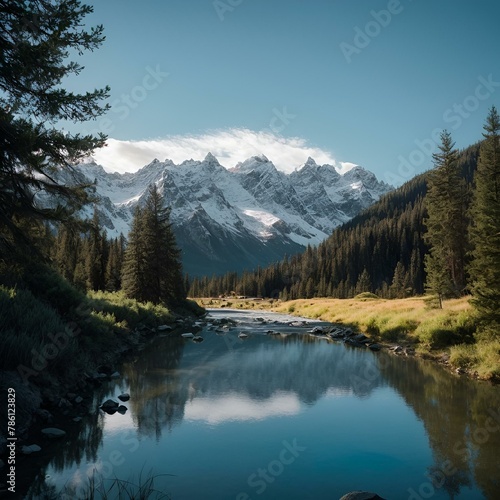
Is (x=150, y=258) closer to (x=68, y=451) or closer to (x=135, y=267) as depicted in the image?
(x=135, y=267)

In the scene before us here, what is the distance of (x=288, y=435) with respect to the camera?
12.5 m

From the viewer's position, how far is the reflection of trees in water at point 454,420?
391 inches

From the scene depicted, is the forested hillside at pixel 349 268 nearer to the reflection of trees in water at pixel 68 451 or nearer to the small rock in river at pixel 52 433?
the reflection of trees in water at pixel 68 451

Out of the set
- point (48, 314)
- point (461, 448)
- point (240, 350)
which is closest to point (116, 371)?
point (48, 314)

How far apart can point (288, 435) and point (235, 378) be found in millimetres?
7336

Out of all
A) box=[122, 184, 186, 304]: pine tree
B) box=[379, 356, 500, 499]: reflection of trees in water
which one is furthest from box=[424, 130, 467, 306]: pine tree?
box=[122, 184, 186, 304]: pine tree

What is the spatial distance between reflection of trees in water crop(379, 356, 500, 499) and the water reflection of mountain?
1.97 meters

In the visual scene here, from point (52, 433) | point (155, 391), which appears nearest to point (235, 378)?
point (155, 391)

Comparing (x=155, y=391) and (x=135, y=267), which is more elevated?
(x=135, y=267)

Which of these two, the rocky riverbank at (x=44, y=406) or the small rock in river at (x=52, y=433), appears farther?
the small rock in river at (x=52, y=433)

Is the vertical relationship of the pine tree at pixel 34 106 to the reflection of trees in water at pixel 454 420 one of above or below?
above

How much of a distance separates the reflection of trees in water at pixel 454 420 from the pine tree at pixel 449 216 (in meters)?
23.7

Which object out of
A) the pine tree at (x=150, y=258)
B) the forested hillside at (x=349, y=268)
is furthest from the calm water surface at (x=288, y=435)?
the forested hillside at (x=349, y=268)

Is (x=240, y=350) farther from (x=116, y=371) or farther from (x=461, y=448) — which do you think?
(x=461, y=448)
